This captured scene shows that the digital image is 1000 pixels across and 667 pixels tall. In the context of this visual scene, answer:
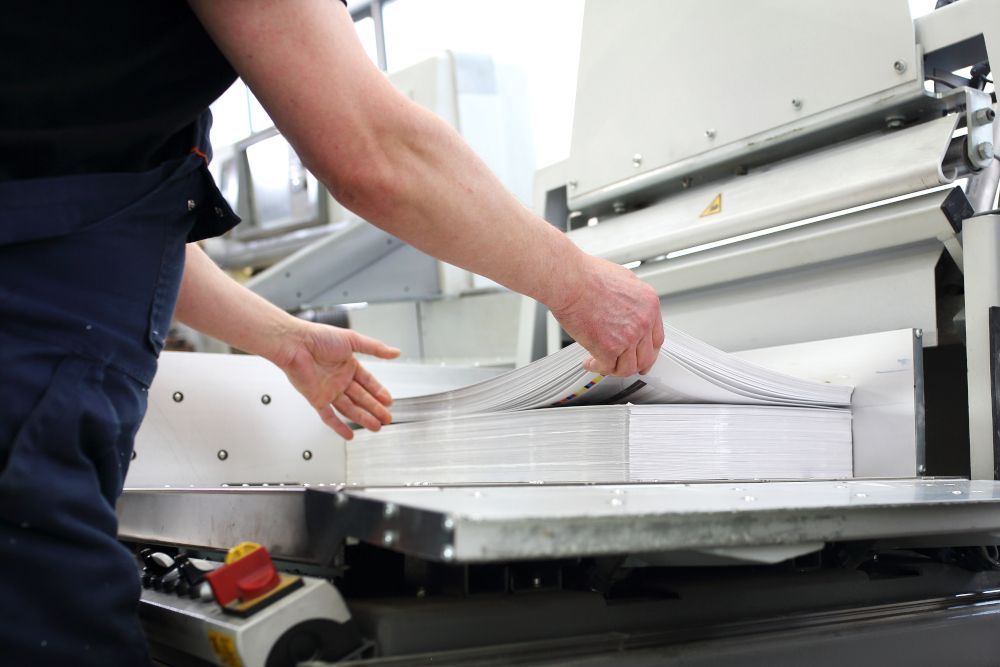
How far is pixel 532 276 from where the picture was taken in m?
1.01

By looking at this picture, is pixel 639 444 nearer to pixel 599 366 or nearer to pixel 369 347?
pixel 599 366

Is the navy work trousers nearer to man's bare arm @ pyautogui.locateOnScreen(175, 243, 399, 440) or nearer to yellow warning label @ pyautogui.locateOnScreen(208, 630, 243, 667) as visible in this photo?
yellow warning label @ pyautogui.locateOnScreen(208, 630, 243, 667)

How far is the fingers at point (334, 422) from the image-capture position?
1731 millimetres

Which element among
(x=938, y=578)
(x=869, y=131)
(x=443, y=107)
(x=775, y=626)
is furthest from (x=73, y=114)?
(x=443, y=107)

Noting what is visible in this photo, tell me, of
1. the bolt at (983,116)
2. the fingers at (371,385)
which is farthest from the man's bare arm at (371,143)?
the bolt at (983,116)

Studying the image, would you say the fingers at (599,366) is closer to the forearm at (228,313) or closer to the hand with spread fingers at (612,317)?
the hand with spread fingers at (612,317)

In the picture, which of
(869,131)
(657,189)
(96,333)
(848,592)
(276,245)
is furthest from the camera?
(276,245)

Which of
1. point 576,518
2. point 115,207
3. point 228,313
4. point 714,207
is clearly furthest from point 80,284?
point 714,207

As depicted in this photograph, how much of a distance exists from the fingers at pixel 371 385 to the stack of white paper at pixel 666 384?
304mm

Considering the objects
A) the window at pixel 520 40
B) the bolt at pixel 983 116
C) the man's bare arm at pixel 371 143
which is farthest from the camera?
the window at pixel 520 40

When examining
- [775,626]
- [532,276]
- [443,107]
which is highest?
[443,107]

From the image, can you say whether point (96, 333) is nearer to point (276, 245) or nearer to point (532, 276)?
point (532, 276)

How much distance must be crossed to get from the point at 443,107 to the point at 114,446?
6.92 feet

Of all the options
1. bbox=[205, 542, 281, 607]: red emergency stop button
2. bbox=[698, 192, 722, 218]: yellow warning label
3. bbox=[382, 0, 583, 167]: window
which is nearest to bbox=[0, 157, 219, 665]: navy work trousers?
bbox=[205, 542, 281, 607]: red emergency stop button
